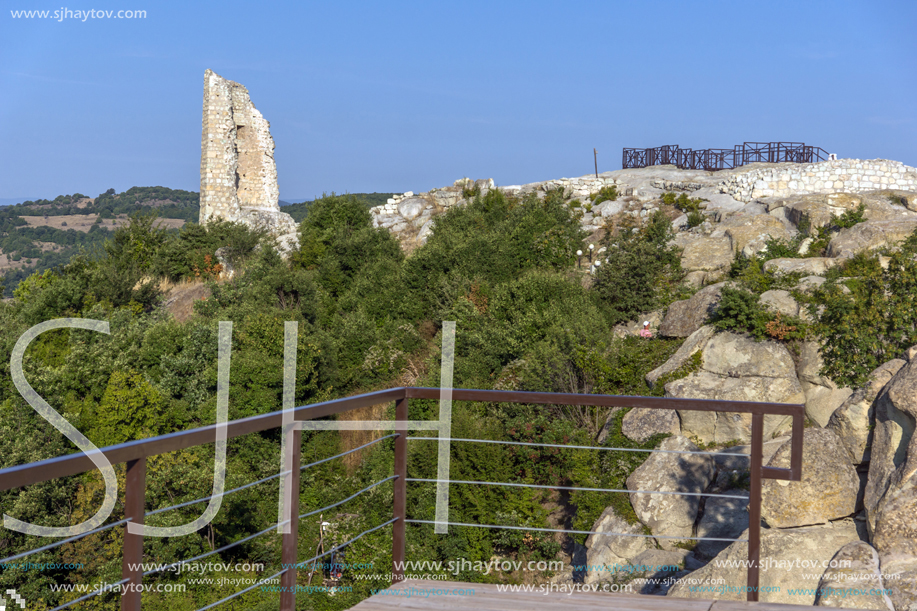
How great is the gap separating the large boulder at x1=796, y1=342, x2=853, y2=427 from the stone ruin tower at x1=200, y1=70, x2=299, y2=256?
16.0 metres

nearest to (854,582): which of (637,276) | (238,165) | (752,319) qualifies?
(752,319)

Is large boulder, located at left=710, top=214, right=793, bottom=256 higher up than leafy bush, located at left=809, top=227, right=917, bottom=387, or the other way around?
large boulder, located at left=710, top=214, right=793, bottom=256

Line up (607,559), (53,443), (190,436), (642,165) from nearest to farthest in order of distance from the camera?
(190,436) < (607,559) < (53,443) < (642,165)

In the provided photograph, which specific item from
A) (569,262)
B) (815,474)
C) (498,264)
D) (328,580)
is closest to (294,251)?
(498,264)

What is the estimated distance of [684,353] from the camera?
10547 millimetres

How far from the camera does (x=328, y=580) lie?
404 inches

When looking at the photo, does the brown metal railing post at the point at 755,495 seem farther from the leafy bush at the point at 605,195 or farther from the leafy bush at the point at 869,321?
the leafy bush at the point at 605,195

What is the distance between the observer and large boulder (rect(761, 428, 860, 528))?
508 cm

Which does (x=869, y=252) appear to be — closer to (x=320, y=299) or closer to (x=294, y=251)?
(x=320, y=299)

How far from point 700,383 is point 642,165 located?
709 inches

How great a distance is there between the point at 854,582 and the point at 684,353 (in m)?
7.11

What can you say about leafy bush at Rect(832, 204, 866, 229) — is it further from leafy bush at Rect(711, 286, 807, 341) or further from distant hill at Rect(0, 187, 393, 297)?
distant hill at Rect(0, 187, 393, 297)

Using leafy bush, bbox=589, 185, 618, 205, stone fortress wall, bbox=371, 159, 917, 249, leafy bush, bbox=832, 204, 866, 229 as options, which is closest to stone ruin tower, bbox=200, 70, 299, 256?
stone fortress wall, bbox=371, 159, 917, 249

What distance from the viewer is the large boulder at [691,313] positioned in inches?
456
